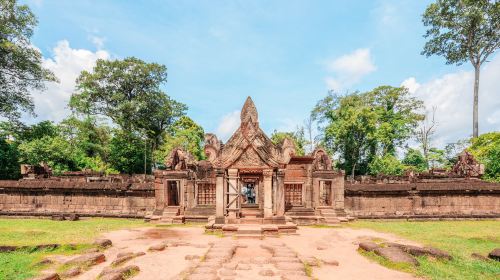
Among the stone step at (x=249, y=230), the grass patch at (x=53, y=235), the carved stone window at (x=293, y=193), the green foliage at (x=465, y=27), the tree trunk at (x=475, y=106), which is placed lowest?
the grass patch at (x=53, y=235)

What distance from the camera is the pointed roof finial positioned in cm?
1242

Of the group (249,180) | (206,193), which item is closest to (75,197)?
(206,193)

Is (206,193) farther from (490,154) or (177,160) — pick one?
(490,154)

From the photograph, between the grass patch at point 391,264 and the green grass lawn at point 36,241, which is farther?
the grass patch at point 391,264

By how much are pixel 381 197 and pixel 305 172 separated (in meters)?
5.35

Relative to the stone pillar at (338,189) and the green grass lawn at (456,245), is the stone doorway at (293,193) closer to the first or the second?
the stone pillar at (338,189)

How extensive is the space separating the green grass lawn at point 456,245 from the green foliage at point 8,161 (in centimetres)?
2997

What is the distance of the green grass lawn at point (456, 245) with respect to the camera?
6.29m

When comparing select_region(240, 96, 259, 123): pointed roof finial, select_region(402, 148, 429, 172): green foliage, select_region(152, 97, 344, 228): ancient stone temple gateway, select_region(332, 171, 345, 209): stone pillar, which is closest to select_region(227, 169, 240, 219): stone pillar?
select_region(152, 97, 344, 228): ancient stone temple gateway

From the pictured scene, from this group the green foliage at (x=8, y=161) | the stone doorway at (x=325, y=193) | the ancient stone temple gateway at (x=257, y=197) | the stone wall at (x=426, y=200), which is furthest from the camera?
the green foliage at (x=8, y=161)

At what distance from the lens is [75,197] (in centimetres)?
1698

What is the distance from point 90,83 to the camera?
1390 inches

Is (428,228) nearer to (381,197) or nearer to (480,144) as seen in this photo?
(381,197)

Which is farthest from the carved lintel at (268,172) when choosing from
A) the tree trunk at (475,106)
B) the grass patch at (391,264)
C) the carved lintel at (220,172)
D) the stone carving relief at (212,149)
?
the tree trunk at (475,106)
